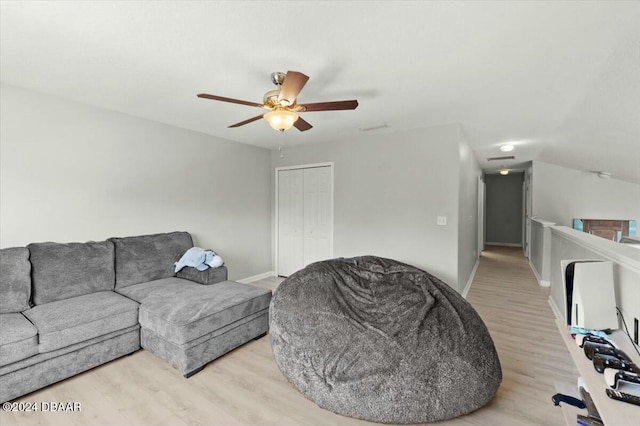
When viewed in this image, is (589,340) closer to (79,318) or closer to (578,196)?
(79,318)

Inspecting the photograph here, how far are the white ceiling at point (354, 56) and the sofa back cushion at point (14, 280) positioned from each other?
4.88ft

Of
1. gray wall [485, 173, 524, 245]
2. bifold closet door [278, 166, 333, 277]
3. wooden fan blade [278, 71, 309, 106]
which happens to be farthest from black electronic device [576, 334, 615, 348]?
gray wall [485, 173, 524, 245]

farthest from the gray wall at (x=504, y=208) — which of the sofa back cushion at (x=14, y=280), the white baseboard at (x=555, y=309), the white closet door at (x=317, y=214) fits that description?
the sofa back cushion at (x=14, y=280)

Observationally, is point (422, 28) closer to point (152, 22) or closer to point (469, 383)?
point (152, 22)

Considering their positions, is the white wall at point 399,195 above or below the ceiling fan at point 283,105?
below

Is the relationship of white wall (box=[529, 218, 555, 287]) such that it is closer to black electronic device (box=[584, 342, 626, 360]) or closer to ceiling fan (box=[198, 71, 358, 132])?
black electronic device (box=[584, 342, 626, 360])

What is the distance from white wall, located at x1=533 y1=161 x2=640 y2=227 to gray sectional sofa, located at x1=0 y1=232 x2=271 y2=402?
20.4 feet

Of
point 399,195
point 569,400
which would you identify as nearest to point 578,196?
point 399,195

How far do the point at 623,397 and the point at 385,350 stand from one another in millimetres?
1085

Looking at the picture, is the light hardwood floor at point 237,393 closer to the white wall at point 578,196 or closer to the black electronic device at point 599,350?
the black electronic device at point 599,350

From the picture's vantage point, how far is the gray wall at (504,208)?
8.86 metres

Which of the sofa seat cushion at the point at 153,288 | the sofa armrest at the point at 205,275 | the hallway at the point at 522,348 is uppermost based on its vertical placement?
the sofa armrest at the point at 205,275

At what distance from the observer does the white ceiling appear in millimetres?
1534

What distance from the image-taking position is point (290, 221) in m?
5.08
